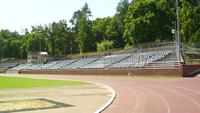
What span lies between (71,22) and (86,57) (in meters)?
53.1

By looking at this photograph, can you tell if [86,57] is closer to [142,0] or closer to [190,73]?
[142,0]

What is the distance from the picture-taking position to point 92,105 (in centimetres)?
1895

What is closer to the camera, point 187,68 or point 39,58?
point 187,68

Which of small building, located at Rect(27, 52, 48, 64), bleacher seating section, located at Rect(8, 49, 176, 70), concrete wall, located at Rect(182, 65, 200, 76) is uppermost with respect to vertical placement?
small building, located at Rect(27, 52, 48, 64)

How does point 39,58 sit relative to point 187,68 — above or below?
above

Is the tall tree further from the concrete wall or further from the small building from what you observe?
the small building

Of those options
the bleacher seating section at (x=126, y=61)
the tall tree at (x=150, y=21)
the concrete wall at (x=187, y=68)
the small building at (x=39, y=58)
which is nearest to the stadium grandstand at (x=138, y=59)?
the bleacher seating section at (x=126, y=61)

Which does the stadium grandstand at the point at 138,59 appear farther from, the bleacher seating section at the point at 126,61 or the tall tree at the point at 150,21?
the tall tree at the point at 150,21

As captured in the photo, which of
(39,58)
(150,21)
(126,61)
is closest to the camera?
(126,61)

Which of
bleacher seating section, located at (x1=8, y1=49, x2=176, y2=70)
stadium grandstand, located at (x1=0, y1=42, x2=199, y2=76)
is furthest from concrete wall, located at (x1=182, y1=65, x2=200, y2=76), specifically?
bleacher seating section, located at (x1=8, y1=49, x2=176, y2=70)

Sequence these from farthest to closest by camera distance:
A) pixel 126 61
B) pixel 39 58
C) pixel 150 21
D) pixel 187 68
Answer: pixel 39 58 < pixel 150 21 < pixel 126 61 < pixel 187 68

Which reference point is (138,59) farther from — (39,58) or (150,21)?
(39,58)

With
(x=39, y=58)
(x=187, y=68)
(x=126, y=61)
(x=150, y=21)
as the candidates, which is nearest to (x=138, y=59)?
(x=126, y=61)

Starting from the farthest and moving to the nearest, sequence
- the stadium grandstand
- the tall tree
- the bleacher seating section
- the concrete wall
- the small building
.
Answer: the small building < the tall tree < the bleacher seating section < the stadium grandstand < the concrete wall
